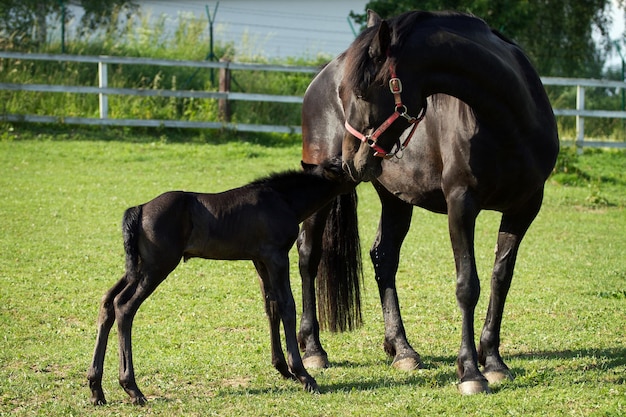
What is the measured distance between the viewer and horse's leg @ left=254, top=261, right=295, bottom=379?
5.90m

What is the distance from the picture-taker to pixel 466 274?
19.2 feet

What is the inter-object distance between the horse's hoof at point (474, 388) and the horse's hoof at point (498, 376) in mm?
296

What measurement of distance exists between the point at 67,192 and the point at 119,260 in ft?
14.0

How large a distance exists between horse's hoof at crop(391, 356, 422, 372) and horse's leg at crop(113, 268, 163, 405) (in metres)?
1.98

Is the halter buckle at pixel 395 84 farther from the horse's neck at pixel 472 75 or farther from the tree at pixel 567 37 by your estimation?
the tree at pixel 567 37

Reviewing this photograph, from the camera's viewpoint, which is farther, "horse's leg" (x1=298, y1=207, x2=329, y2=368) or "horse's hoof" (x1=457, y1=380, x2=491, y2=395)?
"horse's leg" (x1=298, y1=207, x2=329, y2=368)

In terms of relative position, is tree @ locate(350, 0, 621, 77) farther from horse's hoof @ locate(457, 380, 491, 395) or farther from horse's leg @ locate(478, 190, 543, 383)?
horse's hoof @ locate(457, 380, 491, 395)

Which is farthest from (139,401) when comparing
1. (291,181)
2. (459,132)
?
(459,132)

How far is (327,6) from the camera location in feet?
109

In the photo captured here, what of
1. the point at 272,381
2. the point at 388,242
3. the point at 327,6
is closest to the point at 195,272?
the point at 388,242

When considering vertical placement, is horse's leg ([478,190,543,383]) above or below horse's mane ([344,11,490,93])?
below

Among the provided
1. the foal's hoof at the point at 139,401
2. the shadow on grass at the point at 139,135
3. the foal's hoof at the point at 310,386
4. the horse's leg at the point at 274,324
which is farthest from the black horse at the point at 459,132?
the shadow on grass at the point at 139,135

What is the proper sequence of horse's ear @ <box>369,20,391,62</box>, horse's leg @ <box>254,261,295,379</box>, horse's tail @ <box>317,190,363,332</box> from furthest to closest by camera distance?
horse's tail @ <box>317,190,363,332</box>, horse's leg @ <box>254,261,295,379</box>, horse's ear @ <box>369,20,391,62</box>

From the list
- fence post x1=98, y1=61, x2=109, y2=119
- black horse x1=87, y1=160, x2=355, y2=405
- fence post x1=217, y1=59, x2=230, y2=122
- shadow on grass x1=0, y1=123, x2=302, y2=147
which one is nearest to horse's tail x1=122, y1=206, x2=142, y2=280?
black horse x1=87, y1=160, x2=355, y2=405
